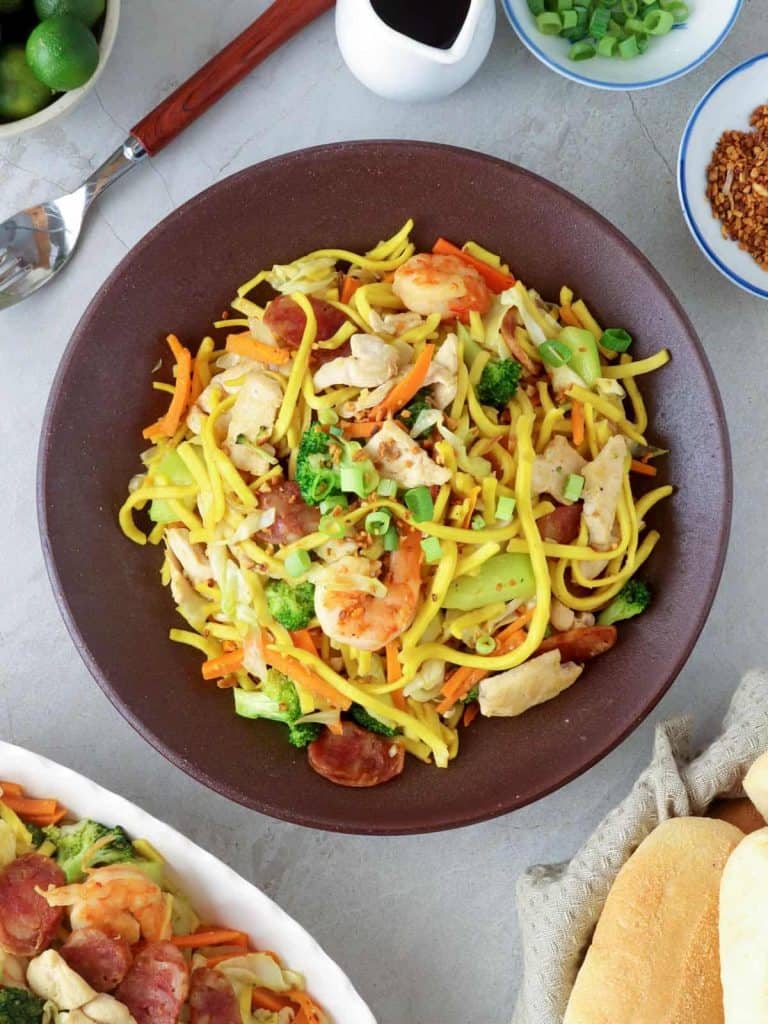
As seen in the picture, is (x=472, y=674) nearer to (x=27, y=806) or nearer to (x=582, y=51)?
(x=27, y=806)

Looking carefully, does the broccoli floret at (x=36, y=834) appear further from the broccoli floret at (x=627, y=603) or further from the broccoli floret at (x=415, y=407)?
the broccoli floret at (x=627, y=603)

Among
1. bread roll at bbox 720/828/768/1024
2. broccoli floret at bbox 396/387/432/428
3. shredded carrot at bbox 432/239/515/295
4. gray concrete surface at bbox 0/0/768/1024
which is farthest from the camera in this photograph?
gray concrete surface at bbox 0/0/768/1024

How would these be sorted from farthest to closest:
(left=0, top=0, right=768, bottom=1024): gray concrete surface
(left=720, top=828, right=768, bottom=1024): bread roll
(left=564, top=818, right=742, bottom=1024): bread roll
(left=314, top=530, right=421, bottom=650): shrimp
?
(left=0, top=0, right=768, bottom=1024): gray concrete surface < (left=314, top=530, right=421, bottom=650): shrimp < (left=564, top=818, right=742, bottom=1024): bread roll < (left=720, top=828, right=768, bottom=1024): bread roll

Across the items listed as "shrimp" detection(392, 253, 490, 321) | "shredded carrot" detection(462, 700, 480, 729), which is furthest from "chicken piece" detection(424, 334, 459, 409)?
"shredded carrot" detection(462, 700, 480, 729)

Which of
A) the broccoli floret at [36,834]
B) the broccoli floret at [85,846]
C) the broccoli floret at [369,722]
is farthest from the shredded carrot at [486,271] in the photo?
the broccoli floret at [36,834]

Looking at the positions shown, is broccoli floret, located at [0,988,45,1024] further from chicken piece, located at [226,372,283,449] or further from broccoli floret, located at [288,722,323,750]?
chicken piece, located at [226,372,283,449]

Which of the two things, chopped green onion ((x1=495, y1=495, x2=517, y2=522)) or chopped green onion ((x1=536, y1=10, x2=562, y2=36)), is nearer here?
chopped green onion ((x1=495, y1=495, x2=517, y2=522))

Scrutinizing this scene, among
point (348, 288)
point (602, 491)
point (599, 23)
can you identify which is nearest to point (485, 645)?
point (602, 491)
